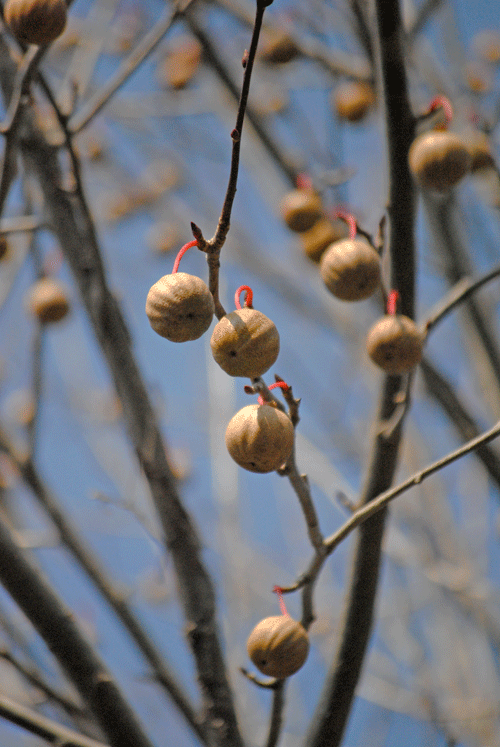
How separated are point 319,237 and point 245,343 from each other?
1212 mm

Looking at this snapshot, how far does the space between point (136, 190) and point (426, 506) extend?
8.52 ft

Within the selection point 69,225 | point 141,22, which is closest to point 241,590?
point 69,225

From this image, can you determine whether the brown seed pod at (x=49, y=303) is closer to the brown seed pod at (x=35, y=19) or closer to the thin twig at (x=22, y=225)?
the thin twig at (x=22, y=225)

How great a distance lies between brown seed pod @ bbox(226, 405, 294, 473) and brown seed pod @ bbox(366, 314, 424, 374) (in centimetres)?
46

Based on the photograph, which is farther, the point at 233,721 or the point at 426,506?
the point at 426,506

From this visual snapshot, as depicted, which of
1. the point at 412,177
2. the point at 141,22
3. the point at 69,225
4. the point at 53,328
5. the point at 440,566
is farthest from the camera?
the point at 141,22

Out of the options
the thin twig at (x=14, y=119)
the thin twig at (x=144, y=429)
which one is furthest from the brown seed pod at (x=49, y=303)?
the thin twig at (x=14, y=119)

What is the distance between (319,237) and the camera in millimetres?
2053

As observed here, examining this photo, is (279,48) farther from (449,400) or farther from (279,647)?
(279,647)

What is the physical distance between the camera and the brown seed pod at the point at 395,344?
138cm

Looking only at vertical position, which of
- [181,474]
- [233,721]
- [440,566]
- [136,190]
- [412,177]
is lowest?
[440,566]

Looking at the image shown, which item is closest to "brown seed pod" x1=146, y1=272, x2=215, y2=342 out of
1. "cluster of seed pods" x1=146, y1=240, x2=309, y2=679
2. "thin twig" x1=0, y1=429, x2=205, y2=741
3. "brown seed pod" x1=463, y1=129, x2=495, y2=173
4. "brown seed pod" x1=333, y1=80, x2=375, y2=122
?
"cluster of seed pods" x1=146, y1=240, x2=309, y2=679

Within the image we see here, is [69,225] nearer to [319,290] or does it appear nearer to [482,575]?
[319,290]

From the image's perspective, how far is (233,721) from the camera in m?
1.48
